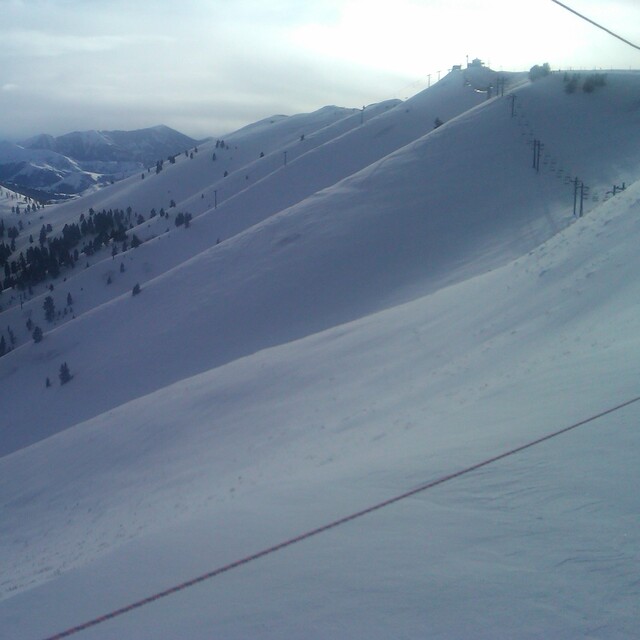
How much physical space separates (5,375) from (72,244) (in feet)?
164

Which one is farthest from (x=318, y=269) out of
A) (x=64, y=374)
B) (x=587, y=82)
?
(x=587, y=82)

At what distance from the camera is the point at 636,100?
47906 millimetres

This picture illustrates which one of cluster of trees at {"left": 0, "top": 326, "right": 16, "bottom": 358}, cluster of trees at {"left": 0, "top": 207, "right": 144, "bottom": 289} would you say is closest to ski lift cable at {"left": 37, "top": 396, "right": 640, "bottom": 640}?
cluster of trees at {"left": 0, "top": 326, "right": 16, "bottom": 358}

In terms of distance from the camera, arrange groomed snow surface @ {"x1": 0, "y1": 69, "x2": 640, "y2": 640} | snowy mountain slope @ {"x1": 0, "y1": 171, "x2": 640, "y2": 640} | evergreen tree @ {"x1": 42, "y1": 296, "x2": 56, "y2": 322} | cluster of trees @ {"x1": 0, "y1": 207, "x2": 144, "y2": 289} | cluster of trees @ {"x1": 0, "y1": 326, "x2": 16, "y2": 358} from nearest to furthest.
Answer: snowy mountain slope @ {"x1": 0, "y1": 171, "x2": 640, "y2": 640}, groomed snow surface @ {"x1": 0, "y1": 69, "x2": 640, "y2": 640}, cluster of trees @ {"x1": 0, "y1": 326, "x2": 16, "y2": 358}, evergreen tree @ {"x1": 42, "y1": 296, "x2": 56, "y2": 322}, cluster of trees @ {"x1": 0, "y1": 207, "x2": 144, "y2": 289}

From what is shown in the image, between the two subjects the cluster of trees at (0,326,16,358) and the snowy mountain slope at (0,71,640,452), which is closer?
the snowy mountain slope at (0,71,640,452)

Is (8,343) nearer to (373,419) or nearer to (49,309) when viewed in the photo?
(49,309)

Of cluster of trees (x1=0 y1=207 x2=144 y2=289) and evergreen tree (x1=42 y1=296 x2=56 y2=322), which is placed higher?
cluster of trees (x1=0 y1=207 x2=144 y2=289)

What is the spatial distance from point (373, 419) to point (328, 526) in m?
6.54

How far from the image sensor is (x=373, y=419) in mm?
13500

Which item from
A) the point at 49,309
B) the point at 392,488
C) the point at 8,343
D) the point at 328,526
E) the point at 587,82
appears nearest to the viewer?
the point at 328,526

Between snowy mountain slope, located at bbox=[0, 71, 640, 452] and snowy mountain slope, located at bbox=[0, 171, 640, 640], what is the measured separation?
33.0 feet

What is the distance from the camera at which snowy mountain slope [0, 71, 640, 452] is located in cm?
3155

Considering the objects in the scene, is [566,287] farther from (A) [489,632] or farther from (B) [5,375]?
(B) [5,375]

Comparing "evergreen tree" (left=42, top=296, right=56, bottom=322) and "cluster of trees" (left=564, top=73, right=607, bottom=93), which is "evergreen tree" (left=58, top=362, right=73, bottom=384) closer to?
"evergreen tree" (left=42, top=296, right=56, bottom=322)
